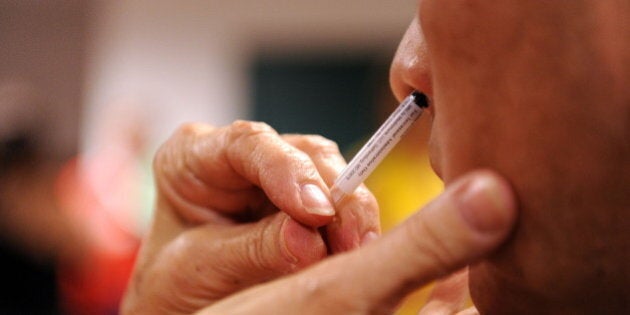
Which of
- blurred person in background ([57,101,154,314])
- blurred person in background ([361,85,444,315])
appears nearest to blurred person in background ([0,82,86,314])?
blurred person in background ([57,101,154,314])

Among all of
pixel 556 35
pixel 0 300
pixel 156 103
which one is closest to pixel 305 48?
pixel 156 103

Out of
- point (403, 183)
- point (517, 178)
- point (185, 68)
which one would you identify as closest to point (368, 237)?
point (517, 178)

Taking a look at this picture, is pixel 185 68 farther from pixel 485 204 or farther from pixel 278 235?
pixel 485 204

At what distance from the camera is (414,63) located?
0.52 m

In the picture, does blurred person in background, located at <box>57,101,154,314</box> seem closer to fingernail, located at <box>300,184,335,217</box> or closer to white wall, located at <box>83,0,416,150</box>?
white wall, located at <box>83,0,416,150</box>

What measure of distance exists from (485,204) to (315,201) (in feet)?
0.94

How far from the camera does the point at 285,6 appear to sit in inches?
128

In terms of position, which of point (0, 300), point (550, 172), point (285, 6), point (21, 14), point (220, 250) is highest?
point (550, 172)

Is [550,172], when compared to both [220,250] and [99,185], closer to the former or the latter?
[220,250]

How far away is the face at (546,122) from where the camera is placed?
365 mm

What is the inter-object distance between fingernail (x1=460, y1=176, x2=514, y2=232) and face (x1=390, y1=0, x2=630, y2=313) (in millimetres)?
23

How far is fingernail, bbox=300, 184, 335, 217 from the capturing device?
604 mm

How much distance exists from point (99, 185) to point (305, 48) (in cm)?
117

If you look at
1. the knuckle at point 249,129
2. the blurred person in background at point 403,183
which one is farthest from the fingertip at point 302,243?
the blurred person in background at point 403,183
